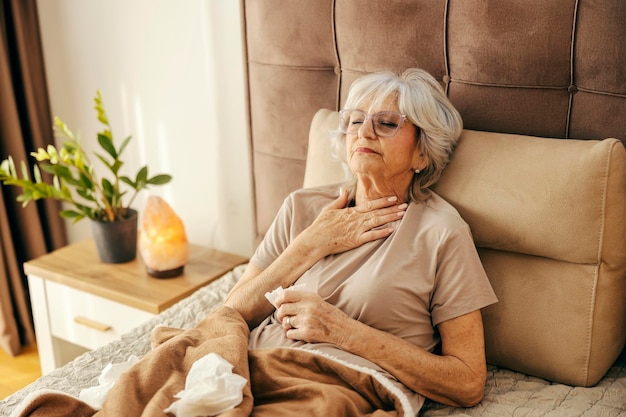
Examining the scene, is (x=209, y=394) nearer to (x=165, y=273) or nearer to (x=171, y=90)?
(x=165, y=273)

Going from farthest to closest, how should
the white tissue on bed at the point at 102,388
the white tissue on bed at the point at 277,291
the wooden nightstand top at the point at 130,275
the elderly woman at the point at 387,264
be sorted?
the wooden nightstand top at the point at 130,275, the white tissue on bed at the point at 277,291, the elderly woman at the point at 387,264, the white tissue on bed at the point at 102,388

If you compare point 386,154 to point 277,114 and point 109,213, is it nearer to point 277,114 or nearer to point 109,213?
point 277,114

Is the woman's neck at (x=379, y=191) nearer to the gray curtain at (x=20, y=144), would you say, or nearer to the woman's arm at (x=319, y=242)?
the woman's arm at (x=319, y=242)

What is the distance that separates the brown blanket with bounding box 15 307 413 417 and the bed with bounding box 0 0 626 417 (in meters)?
0.14

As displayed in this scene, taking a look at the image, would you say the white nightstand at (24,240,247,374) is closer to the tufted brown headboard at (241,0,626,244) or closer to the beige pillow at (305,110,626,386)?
the tufted brown headboard at (241,0,626,244)

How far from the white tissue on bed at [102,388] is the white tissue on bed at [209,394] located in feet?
0.61

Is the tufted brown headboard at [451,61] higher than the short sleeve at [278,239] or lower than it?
higher

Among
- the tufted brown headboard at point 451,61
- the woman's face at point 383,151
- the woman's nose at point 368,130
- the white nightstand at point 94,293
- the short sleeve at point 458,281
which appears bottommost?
the white nightstand at point 94,293

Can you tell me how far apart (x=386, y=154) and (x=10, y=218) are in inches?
76.1

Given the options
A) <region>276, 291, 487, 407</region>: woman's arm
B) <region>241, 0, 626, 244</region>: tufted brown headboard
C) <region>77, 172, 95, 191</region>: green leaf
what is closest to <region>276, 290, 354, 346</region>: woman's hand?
<region>276, 291, 487, 407</region>: woman's arm

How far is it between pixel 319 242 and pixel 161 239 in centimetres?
77

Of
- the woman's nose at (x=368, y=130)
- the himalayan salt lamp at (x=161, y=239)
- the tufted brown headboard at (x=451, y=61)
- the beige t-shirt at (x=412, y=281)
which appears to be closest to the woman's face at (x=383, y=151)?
the woman's nose at (x=368, y=130)

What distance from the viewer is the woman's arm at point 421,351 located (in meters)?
1.54

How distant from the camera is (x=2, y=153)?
9.40 feet
